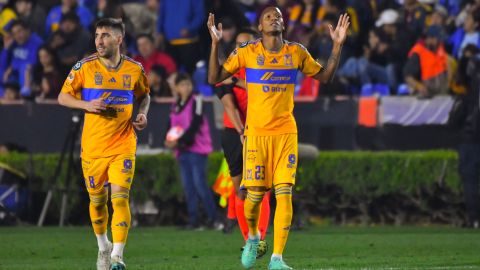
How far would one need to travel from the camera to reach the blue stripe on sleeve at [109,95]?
1197 centimetres

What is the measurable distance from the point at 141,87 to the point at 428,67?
9653 mm

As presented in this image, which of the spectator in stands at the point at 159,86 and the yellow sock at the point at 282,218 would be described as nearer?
the yellow sock at the point at 282,218

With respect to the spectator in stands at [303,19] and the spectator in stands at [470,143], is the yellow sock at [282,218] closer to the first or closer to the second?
the spectator in stands at [470,143]

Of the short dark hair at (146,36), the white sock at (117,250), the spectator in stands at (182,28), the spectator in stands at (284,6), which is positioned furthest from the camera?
the spectator in stands at (284,6)

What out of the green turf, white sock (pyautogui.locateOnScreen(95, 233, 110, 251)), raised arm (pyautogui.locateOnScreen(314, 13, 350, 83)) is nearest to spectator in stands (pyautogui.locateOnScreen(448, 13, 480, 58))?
the green turf

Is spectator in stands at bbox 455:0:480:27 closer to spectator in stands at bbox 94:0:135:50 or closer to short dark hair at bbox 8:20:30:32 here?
spectator in stands at bbox 94:0:135:50

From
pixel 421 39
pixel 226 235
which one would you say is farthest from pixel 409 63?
pixel 226 235

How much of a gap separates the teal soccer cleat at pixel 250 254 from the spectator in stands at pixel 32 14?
1333 cm

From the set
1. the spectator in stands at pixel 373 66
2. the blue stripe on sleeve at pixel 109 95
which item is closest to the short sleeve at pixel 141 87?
the blue stripe on sleeve at pixel 109 95

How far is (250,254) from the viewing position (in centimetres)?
1223

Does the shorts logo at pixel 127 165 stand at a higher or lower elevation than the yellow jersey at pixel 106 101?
lower

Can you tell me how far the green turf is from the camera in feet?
42.3

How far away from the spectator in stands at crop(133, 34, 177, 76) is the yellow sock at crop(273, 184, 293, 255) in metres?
10.7

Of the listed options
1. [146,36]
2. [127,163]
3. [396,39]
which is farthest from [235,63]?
[396,39]
